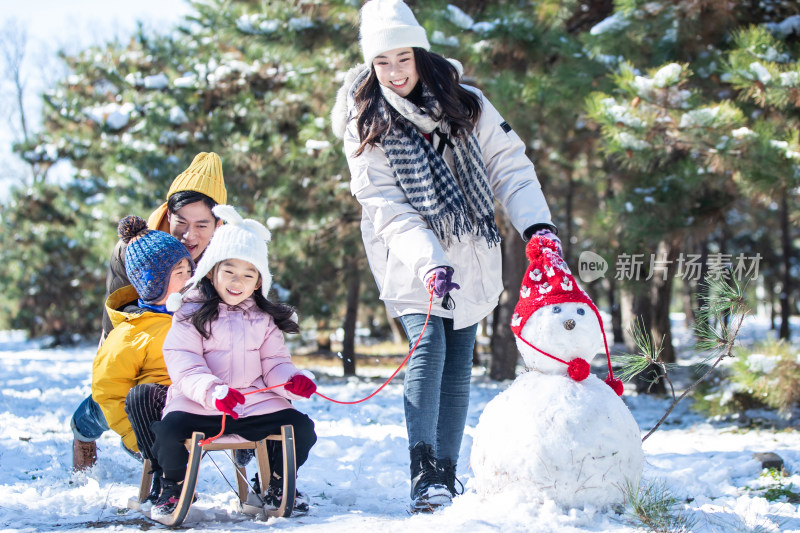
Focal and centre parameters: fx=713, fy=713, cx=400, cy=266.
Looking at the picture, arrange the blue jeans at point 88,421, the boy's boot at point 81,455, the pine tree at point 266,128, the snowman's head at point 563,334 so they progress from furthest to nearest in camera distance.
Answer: the pine tree at point 266,128 < the boy's boot at point 81,455 < the blue jeans at point 88,421 < the snowman's head at point 563,334

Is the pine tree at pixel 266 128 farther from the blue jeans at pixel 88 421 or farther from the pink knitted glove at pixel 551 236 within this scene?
the pink knitted glove at pixel 551 236

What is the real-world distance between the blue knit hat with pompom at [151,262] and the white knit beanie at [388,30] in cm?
115

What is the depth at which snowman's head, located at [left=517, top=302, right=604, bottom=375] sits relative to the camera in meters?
2.29

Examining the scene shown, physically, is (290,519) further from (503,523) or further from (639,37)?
(639,37)

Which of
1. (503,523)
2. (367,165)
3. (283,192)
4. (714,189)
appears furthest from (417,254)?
(283,192)

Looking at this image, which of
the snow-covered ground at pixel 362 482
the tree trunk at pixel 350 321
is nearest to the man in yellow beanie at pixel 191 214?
the snow-covered ground at pixel 362 482

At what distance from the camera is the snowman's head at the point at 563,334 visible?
229 centimetres

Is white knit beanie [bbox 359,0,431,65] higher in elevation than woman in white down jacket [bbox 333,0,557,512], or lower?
higher

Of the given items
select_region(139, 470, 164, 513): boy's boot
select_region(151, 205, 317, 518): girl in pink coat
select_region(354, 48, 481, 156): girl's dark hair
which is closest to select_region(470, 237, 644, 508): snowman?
select_region(354, 48, 481, 156): girl's dark hair

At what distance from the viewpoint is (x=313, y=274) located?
890 cm

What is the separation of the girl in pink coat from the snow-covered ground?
26cm

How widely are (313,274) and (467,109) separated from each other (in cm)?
635

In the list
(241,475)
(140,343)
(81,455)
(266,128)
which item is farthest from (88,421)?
(266,128)

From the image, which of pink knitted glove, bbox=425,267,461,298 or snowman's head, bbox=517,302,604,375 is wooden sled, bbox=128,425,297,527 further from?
snowman's head, bbox=517,302,604,375
